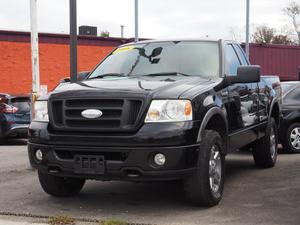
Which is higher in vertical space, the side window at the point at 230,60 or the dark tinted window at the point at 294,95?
the side window at the point at 230,60

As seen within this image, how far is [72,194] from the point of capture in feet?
22.3

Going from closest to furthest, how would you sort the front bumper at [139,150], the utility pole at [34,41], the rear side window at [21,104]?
1. the front bumper at [139,150]
2. the utility pole at [34,41]
3. the rear side window at [21,104]

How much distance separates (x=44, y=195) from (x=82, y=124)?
5.24 ft

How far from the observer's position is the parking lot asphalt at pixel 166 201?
5.67m

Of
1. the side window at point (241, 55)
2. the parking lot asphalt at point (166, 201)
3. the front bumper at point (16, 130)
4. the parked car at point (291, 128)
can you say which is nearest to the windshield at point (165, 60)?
the side window at point (241, 55)

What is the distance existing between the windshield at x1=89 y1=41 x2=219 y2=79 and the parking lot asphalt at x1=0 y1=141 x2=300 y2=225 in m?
1.50

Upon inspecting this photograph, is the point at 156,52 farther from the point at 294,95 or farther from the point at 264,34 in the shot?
the point at 264,34

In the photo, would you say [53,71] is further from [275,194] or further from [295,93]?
Result: [275,194]

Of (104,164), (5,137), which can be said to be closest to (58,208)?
(104,164)

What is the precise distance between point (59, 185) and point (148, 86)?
1.71 m

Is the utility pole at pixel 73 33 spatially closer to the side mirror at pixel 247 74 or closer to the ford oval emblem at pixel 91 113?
the side mirror at pixel 247 74

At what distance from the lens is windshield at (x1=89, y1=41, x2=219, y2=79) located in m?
6.71

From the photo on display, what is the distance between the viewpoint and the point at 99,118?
5566mm

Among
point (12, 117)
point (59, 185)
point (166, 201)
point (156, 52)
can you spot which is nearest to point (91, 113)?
point (59, 185)
